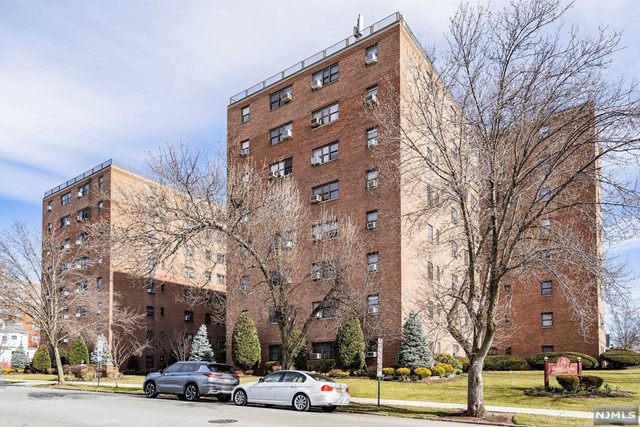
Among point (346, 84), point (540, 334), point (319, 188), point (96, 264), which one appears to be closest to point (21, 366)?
point (96, 264)

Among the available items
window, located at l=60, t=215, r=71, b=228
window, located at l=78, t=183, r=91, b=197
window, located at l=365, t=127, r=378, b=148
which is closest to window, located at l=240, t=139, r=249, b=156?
window, located at l=365, t=127, r=378, b=148

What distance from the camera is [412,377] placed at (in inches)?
1133

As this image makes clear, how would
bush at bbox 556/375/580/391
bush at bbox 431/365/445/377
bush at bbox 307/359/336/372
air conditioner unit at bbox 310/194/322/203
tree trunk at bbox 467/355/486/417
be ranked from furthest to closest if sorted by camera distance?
1. air conditioner unit at bbox 310/194/322/203
2. bush at bbox 307/359/336/372
3. bush at bbox 431/365/445/377
4. bush at bbox 556/375/580/391
5. tree trunk at bbox 467/355/486/417

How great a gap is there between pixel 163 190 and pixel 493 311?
38.4 ft

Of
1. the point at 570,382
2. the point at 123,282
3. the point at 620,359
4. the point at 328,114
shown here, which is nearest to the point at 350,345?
the point at 570,382

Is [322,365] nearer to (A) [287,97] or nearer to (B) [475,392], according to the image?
(A) [287,97]

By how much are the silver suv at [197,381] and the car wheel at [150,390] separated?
119 millimetres

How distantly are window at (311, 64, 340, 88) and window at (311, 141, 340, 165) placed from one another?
4267 mm

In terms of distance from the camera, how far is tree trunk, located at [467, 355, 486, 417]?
Answer: 16.4m

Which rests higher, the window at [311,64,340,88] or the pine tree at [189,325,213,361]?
the window at [311,64,340,88]

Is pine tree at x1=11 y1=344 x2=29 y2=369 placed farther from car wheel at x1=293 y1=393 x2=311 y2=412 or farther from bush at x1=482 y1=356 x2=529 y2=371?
car wheel at x1=293 y1=393 x2=311 y2=412

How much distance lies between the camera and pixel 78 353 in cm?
4950

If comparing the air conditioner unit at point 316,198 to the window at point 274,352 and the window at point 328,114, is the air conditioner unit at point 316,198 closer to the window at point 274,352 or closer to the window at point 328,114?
the window at point 328,114

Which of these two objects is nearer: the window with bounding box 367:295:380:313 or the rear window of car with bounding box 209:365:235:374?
the rear window of car with bounding box 209:365:235:374
